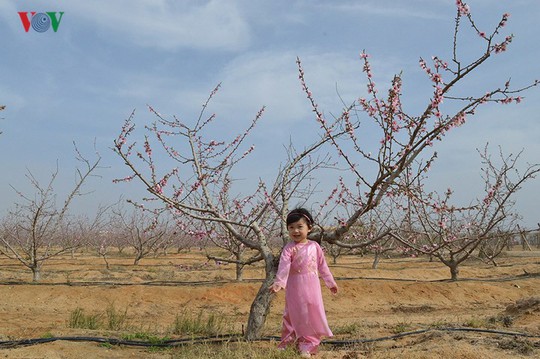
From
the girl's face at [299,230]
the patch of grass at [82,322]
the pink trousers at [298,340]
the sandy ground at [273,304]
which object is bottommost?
the sandy ground at [273,304]

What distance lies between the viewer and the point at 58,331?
6.07 metres

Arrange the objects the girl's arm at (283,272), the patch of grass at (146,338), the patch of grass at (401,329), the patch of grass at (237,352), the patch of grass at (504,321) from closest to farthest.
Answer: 1. the patch of grass at (237,352)
2. the girl's arm at (283,272)
3. the patch of grass at (146,338)
4. the patch of grass at (401,329)
5. the patch of grass at (504,321)

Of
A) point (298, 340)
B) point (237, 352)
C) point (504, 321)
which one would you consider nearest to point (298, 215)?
point (298, 340)

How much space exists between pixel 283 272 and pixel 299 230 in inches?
17.5

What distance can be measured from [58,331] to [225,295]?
621 centimetres

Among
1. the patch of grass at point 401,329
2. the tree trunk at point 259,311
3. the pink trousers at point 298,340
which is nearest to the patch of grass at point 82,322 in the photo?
the tree trunk at point 259,311

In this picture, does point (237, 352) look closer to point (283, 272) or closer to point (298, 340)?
point (298, 340)

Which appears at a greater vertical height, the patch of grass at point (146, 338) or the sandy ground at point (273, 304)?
the patch of grass at point (146, 338)

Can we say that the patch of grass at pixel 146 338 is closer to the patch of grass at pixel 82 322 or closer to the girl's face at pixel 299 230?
the patch of grass at pixel 82 322

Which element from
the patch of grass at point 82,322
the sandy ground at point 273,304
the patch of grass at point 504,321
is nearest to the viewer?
the patch of grass at point 504,321

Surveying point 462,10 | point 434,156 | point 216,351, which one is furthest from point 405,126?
point 216,351

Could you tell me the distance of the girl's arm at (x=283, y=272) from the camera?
14.5 feet

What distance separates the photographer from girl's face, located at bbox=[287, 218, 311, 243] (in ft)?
15.3

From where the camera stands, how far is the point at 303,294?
181 inches
